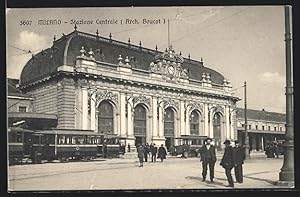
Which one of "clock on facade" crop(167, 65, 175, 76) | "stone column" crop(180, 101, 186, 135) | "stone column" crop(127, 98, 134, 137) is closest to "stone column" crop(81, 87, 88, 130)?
"stone column" crop(127, 98, 134, 137)

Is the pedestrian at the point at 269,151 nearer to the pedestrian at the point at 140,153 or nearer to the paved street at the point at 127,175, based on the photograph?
the paved street at the point at 127,175

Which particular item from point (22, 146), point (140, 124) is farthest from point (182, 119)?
point (22, 146)

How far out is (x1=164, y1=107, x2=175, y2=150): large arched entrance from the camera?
781cm

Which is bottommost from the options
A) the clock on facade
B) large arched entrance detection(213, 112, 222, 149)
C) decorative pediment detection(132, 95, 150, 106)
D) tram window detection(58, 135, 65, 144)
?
tram window detection(58, 135, 65, 144)

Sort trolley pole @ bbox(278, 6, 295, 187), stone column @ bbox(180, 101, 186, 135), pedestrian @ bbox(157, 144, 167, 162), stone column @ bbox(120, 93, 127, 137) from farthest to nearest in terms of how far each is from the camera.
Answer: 1. stone column @ bbox(180, 101, 186, 135)
2. pedestrian @ bbox(157, 144, 167, 162)
3. stone column @ bbox(120, 93, 127, 137)
4. trolley pole @ bbox(278, 6, 295, 187)

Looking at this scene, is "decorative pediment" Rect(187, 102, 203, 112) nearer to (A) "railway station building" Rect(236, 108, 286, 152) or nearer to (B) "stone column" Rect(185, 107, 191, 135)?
(B) "stone column" Rect(185, 107, 191, 135)

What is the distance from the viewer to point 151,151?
7.70 metres

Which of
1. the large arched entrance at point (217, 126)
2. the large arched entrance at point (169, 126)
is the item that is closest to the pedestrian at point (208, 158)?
the large arched entrance at point (217, 126)

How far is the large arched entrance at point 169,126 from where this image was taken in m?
7.81

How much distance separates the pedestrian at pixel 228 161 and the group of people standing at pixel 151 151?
88cm

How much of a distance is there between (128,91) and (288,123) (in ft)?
7.54

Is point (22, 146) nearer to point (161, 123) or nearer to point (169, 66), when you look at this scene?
point (161, 123)

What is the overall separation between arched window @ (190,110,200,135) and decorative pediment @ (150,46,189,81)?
1.85ft
